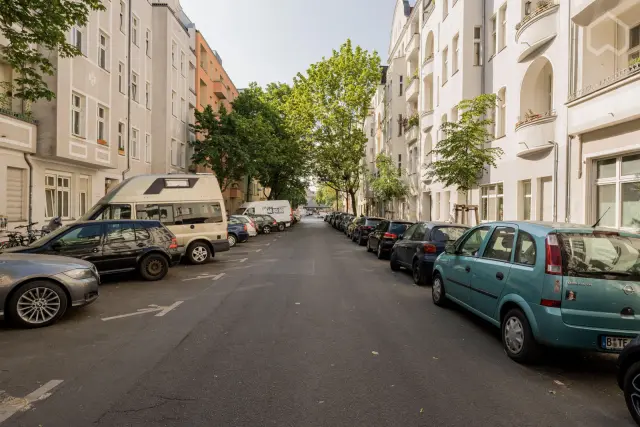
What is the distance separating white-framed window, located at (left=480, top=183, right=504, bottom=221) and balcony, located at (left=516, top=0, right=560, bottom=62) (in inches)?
216

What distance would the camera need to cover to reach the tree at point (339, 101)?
Answer: 142 feet

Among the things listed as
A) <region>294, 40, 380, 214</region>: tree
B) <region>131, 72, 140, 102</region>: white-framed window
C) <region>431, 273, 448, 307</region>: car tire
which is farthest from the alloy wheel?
<region>294, 40, 380, 214</region>: tree

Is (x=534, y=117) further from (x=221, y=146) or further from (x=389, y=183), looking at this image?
(x=221, y=146)

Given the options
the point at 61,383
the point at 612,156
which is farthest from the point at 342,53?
the point at 61,383

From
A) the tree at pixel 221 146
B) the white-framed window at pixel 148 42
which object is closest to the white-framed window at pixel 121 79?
the white-framed window at pixel 148 42

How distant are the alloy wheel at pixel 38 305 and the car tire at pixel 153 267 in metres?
4.00

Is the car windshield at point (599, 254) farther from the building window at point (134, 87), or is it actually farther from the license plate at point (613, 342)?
the building window at point (134, 87)

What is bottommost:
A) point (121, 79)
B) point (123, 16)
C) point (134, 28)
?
point (121, 79)

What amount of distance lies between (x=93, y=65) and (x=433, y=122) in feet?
56.7

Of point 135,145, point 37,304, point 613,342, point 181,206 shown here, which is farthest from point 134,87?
point 613,342

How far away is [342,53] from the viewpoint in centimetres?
4362

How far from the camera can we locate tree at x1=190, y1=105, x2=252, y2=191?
33.3 metres

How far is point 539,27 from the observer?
14.4 m

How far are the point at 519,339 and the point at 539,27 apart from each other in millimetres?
12686
